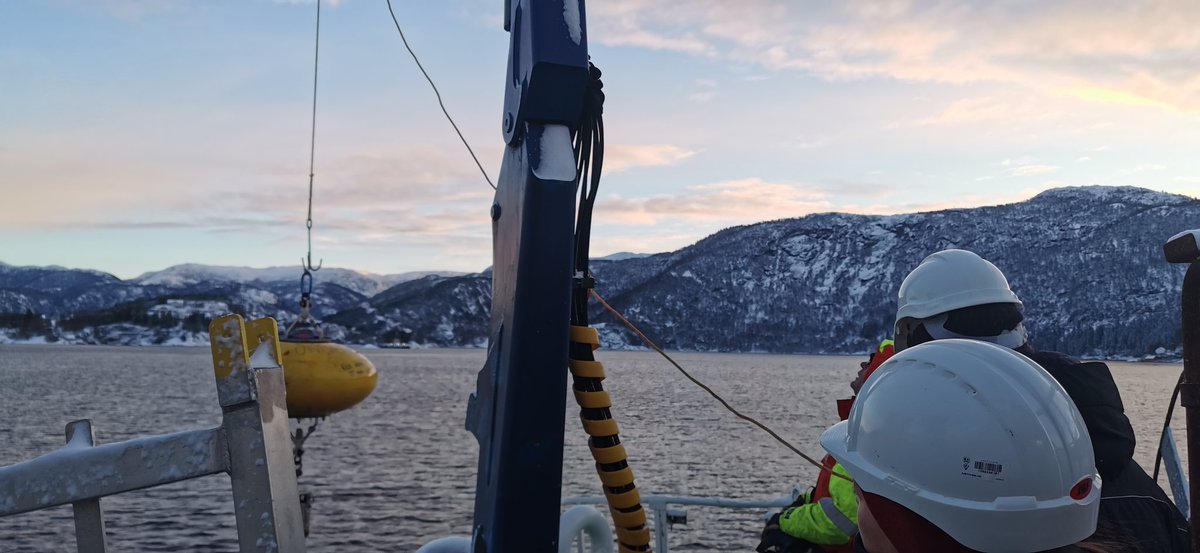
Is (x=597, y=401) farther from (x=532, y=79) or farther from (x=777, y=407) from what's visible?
(x=777, y=407)

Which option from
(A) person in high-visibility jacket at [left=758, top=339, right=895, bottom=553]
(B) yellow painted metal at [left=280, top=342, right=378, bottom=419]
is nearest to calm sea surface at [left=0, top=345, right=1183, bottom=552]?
(B) yellow painted metal at [left=280, top=342, right=378, bottom=419]

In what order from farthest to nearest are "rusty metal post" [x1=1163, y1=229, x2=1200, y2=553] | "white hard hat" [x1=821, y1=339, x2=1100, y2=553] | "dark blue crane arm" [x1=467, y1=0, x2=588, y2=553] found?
"rusty metal post" [x1=1163, y1=229, x2=1200, y2=553] → "dark blue crane arm" [x1=467, y1=0, x2=588, y2=553] → "white hard hat" [x1=821, y1=339, x2=1100, y2=553]

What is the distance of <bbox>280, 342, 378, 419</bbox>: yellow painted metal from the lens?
7.73m

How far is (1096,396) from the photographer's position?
2.98m

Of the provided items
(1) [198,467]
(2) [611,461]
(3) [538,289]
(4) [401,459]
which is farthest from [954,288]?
(4) [401,459]

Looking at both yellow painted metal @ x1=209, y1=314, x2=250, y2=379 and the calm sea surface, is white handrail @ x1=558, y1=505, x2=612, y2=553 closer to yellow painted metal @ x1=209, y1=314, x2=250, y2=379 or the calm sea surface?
yellow painted metal @ x1=209, y1=314, x2=250, y2=379

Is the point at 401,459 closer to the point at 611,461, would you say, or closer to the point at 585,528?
the point at 585,528

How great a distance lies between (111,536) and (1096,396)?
2858 centimetres

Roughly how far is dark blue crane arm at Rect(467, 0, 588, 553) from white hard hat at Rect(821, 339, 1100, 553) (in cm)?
94

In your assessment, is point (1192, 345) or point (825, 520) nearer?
point (825, 520)

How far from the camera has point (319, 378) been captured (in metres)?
7.79

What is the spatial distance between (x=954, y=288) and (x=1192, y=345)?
1.41 metres

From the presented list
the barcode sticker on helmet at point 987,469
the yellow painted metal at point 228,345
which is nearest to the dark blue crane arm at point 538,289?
the yellow painted metal at point 228,345

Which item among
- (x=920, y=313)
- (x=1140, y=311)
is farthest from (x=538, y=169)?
(x=1140, y=311)
